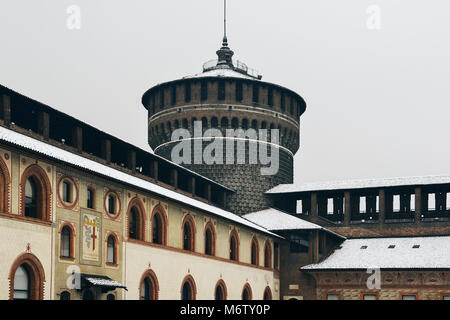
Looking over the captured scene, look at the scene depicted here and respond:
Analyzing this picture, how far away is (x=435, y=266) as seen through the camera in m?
49.3

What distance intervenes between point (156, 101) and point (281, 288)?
19.1 metres

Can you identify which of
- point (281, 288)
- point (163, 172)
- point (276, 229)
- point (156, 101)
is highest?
point (156, 101)

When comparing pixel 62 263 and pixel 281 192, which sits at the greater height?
pixel 281 192

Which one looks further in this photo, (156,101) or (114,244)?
(156,101)

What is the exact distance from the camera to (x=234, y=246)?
46.6 metres

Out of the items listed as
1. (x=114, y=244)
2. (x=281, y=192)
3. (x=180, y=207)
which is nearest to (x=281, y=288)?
(x=281, y=192)

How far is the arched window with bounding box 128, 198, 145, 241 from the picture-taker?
35.2 meters

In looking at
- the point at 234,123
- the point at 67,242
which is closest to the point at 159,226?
the point at 67,242

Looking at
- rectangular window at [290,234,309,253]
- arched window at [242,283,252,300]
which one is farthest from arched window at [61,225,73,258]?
rectangular window at [290,234,309,253]

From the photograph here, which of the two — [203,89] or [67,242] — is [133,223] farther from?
[203,89]

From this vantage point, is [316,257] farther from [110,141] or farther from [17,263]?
[17,263]

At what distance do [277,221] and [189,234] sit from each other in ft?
50.6

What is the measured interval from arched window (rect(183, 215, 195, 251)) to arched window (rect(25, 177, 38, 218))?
1351 centimetres
